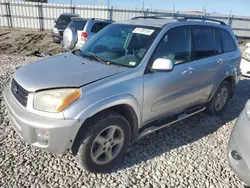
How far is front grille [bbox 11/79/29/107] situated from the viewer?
2.39 meters

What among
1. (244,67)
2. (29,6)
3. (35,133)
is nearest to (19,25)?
(29,6)

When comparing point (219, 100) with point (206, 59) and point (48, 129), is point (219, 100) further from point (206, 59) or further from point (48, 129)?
point (48, 129)

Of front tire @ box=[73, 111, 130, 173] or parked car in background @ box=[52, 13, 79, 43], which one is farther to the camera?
parked car in background @ box=[52, 13, 79, 43]

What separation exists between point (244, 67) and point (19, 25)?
18565mm

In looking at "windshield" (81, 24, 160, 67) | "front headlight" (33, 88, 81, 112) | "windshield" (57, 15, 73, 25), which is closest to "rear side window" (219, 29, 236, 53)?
"windshield" (81, 24, 160, 67)

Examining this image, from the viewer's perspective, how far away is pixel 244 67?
239 inches

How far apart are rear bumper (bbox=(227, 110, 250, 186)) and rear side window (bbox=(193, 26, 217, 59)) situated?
139 centimetres

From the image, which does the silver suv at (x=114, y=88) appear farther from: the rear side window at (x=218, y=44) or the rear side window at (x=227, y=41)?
the rear side window at (x=227, y=41)

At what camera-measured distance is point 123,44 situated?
Result: 10.4 ft

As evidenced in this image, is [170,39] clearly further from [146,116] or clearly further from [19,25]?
[19,25]

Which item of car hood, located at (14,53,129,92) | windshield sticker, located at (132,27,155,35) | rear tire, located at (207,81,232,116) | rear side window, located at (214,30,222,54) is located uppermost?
windshield sticker, located at (132,27,155,35)

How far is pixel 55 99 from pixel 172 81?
159 cm

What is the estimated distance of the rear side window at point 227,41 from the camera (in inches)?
167

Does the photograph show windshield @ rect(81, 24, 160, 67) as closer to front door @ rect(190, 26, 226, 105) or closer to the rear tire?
front door @ rect(190, 26, 226, 105)
